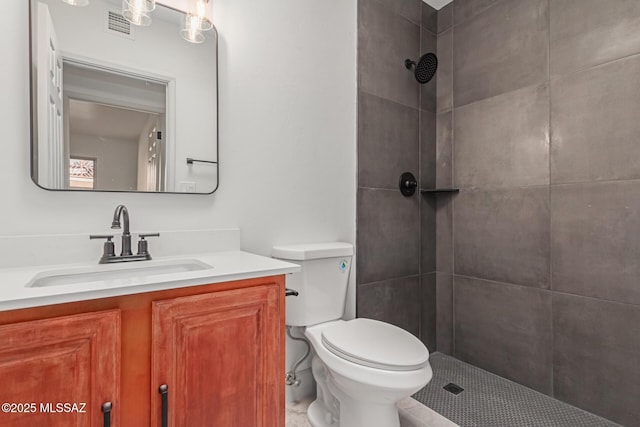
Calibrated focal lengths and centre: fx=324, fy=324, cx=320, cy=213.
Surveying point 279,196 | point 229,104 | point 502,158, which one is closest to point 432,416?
point 279,196

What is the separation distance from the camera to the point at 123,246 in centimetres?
116

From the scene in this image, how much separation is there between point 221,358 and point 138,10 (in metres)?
1.33

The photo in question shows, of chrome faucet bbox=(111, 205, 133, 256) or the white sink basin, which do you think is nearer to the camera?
the white sink basin

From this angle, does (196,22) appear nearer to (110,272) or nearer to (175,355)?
(110,272)

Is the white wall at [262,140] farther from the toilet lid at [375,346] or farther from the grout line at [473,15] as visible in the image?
the grout line at [473,15]

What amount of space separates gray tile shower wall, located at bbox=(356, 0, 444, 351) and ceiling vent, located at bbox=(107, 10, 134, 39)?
46.6 inches

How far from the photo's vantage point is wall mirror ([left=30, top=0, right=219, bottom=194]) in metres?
1.13

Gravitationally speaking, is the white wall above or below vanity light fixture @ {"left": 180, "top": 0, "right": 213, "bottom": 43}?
below

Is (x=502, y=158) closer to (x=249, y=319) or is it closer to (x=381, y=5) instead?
(x=381, y=5)

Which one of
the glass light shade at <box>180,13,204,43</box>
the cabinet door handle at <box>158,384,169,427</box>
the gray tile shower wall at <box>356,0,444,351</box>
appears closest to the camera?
the cabinet door handle at <box>158,384,169,427</box>

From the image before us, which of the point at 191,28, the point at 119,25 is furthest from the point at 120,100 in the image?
the point at 191,28

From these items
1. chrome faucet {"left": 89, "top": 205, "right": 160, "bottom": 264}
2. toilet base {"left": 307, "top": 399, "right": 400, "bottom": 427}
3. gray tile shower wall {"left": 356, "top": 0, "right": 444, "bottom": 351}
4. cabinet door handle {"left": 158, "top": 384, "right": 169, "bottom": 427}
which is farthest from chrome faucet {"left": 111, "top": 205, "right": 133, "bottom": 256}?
gray tile shower wall {"left": 356, "top": 0, "right": 444, "bottom": 351}

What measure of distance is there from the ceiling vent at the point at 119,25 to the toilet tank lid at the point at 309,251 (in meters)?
1.07

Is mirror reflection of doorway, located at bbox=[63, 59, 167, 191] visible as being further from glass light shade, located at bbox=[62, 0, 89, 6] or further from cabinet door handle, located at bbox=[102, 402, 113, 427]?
cabinet door handle, located at bbox=[102, 402, 113, 427]
